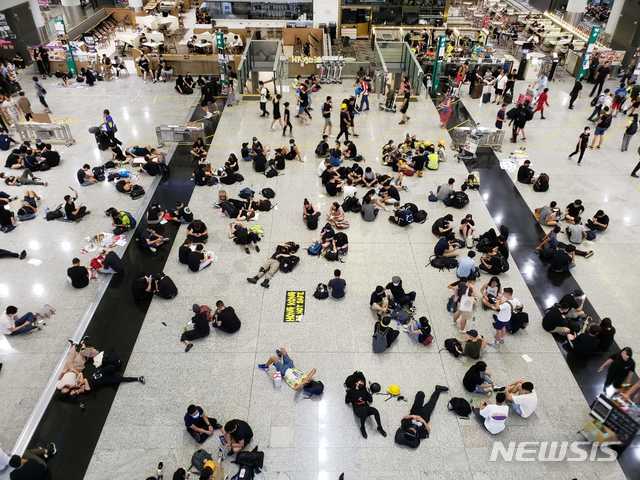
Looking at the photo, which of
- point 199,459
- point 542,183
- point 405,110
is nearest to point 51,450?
point 199,459

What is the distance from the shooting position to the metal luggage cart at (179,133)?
17.3 metres

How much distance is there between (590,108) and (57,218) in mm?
22091

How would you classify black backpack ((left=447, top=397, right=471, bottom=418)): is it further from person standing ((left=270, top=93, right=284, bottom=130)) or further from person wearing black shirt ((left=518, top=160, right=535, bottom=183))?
person standing ((left=270, top=93, right=284, bottom=130))

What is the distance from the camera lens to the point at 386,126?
62.7ft

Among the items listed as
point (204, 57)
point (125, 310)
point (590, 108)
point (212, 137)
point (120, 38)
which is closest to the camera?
point (125, 310)

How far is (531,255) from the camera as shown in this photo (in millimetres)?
12250

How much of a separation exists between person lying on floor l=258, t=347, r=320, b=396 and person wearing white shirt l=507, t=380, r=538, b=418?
12.0 ft

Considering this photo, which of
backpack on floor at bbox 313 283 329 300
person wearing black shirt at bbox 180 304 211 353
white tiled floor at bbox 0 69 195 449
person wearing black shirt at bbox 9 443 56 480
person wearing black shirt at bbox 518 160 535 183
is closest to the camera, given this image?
person wearing black shirt at bbox 9 443 56 480

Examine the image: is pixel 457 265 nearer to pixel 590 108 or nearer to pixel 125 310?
pixel 125 310

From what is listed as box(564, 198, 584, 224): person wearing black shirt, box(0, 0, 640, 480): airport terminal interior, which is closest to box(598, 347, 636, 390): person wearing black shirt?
box(0, 0, 640, 480): airport terminal interior

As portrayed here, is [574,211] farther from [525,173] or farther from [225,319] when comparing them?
[225,319]

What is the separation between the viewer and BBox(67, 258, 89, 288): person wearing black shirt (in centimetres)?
1083

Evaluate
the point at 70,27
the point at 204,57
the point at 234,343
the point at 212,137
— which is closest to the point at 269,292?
the point at 234,343

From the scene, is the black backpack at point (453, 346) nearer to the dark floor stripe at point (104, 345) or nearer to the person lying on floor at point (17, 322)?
the dark floor stripe at point (104, 345)
